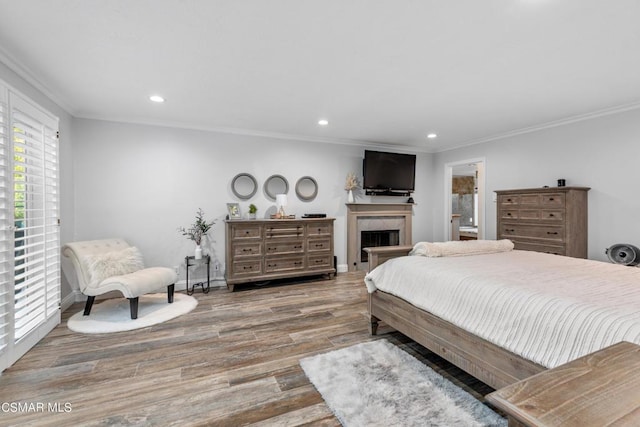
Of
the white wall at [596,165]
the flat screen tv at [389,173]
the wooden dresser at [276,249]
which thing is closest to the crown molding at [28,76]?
the wooden dresser at [276,249]

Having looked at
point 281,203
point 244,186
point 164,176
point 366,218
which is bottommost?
point 366,218

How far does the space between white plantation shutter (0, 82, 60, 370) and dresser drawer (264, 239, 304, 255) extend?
244 cm

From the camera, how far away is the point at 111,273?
10.9 ft

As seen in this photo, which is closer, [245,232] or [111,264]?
[111,264]

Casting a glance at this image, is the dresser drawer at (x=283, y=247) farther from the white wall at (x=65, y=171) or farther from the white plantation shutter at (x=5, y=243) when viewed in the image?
the white plantation shutter at (x=5, y=243)

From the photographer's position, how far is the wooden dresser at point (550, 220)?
3783 millimetres

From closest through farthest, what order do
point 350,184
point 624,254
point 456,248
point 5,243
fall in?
point 5,243
point 456,248
point 624,254
point 350,184

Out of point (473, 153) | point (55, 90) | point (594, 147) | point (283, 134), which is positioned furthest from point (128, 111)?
point (594, 147)

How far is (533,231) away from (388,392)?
343 cm

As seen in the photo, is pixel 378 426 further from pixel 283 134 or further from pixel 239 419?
pixel 283 134

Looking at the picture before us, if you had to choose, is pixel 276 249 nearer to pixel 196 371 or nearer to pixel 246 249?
pixel 246 249

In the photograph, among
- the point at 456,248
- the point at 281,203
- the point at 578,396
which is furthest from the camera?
the point at 281,203

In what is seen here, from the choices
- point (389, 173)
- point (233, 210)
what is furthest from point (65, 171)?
point (389, 173)

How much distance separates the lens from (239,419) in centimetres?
173
